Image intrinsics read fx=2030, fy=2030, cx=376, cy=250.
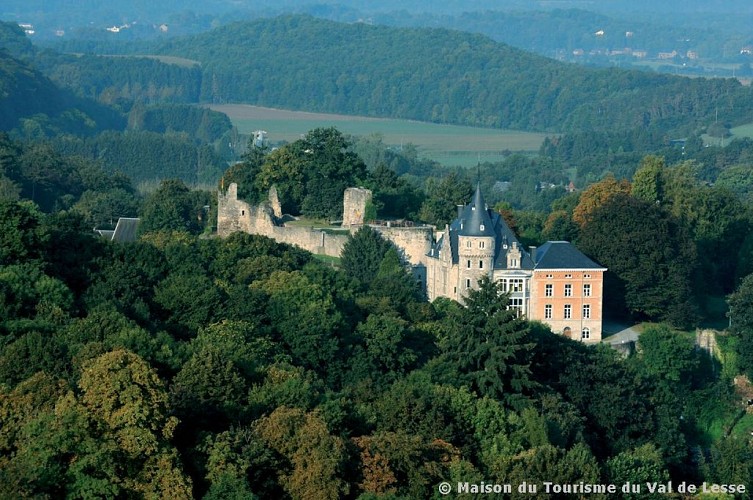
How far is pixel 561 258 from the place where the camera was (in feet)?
158

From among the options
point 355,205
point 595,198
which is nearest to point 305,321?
point 355,205

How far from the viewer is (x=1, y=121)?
130m

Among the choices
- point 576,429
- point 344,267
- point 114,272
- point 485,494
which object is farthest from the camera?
point 344,267

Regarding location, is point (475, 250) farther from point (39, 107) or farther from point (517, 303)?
point (39, 107)

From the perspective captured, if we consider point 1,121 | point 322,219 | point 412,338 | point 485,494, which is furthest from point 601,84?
point 485,494

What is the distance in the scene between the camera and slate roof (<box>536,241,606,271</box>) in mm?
48031

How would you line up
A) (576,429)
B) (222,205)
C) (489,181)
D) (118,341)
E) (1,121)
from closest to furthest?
(118,341) < (576,429) < (222,205) < (489,181) < (1,121)

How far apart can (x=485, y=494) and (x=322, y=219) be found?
24.5 meters

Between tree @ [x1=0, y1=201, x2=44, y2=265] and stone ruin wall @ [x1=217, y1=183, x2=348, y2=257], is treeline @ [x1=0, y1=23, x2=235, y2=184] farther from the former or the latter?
tree @ [x1=0, y1=201, x2=44, y2=265]

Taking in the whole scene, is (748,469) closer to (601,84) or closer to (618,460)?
(618,460)

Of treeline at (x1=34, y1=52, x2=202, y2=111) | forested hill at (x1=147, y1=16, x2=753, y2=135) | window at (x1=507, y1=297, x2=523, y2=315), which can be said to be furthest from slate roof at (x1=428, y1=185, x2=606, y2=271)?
treeline at (x1=34, y1=52, x2=202, y2=111)

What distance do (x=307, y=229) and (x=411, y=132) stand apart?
328 ft

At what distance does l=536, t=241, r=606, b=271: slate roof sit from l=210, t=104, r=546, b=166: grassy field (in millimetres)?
74401

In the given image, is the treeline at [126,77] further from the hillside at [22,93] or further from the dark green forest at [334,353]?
the dark green forest at [334,353]
